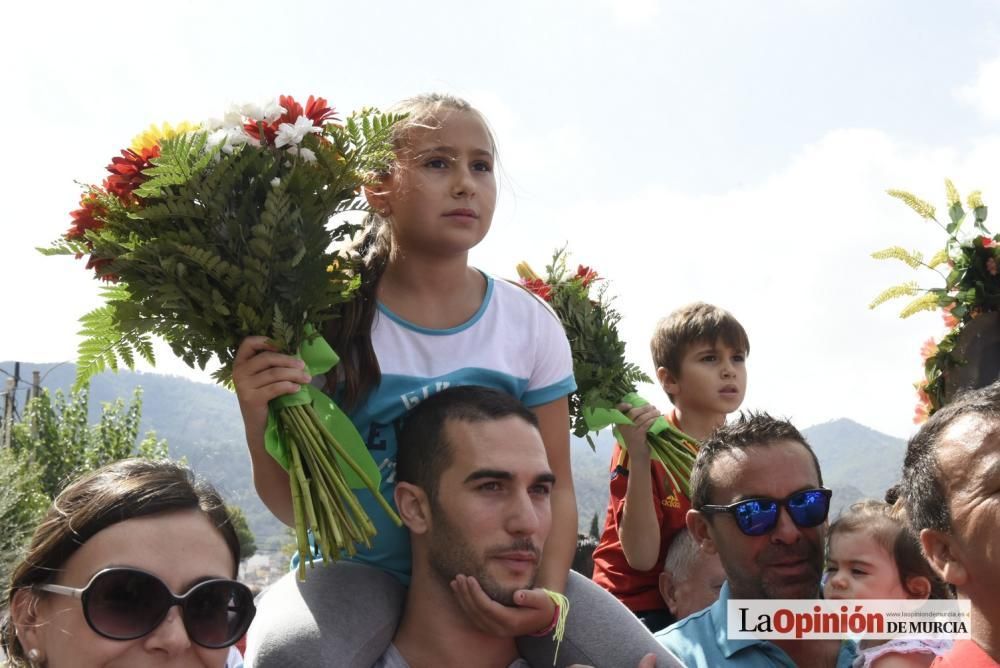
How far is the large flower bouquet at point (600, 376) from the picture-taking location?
487 centimetres

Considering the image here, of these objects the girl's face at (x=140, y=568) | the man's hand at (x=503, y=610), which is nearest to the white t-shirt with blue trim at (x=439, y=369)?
the man's hand at (x=503, y=610)

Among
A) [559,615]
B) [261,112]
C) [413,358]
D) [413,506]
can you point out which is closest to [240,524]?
[413,358]

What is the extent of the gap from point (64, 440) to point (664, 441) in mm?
34795

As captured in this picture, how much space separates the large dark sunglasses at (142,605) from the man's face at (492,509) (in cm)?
97

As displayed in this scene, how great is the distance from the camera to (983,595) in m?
2.91

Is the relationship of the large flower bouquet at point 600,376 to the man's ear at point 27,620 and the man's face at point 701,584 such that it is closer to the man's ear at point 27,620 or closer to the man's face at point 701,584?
the man's face at point 701,584

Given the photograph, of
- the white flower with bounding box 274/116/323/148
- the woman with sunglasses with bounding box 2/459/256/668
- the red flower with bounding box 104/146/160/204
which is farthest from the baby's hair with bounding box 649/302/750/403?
the woman with sunglasses with bounding box 2/459/256/668

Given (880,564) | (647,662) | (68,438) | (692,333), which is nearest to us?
(647,662)

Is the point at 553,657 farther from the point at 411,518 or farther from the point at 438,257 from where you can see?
the point at 438,257

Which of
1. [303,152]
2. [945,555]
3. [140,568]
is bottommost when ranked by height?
[140,568]

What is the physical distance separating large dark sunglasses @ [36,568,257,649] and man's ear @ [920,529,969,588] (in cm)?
203

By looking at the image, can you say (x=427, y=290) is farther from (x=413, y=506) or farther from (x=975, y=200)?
(x=975, y=200)

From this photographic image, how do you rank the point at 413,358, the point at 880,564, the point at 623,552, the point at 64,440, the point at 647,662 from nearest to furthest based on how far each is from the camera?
the point at 647,662, the point at 413,358, the point at 880,564, the point at 623,552, the point at 64,440

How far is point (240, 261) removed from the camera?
3.45 m
